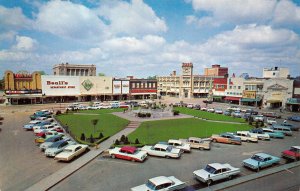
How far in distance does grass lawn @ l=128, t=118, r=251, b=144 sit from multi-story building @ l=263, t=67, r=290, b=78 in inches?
1910

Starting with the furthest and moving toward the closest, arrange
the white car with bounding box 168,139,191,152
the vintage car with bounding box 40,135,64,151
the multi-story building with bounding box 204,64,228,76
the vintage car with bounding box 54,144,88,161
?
the multi-story building with bounding box 204,64,228,76 < the white car with bounding box 168,139,191,152 < the vintage car with bounding box 40,135,64,151 < the vintage car with bounding box 54,144,88,161

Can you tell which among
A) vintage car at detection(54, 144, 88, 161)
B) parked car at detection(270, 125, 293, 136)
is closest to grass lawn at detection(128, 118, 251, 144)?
parked car at detection(270, 125, 293, 136)

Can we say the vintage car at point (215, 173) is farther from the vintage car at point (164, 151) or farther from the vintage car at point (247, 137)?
the vintage car at point (247, 137)

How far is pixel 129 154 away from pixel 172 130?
46.5 feet

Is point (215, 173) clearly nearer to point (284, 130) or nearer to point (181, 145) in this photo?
point (181, 145)

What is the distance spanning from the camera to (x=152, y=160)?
22.1m

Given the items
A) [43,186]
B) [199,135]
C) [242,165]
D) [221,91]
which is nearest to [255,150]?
[242,165]

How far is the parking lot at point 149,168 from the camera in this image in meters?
16.7

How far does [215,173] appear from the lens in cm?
1725

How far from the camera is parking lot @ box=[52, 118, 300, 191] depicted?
54.7ft

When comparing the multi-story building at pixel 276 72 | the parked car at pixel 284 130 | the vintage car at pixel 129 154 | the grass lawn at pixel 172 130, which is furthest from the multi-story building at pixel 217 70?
the vintage car at pixel 129 154

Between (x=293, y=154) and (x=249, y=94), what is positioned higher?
(x=249, y=94)

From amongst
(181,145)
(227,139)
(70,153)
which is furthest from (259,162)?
(70,153)

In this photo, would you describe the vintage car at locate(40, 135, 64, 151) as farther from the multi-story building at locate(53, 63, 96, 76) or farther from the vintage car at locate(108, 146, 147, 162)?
the multi-story building at locate(53, 63, 96, 76)
